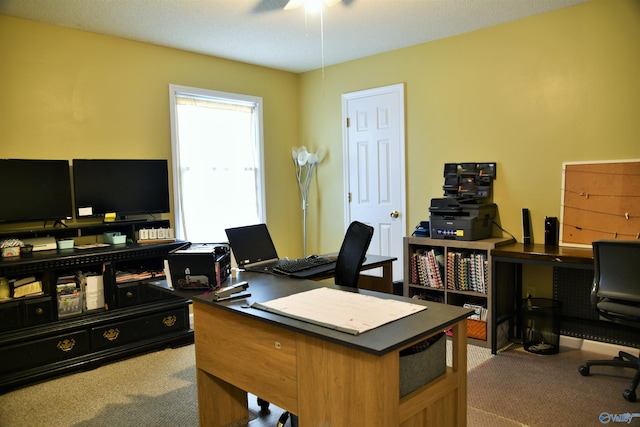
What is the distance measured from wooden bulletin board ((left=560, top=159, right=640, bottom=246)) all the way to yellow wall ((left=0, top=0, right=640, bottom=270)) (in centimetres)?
9

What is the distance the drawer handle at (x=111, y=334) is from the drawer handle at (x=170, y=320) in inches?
15.1

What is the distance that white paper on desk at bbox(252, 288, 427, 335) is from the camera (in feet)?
5.79

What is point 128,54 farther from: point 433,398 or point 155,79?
point 433,398

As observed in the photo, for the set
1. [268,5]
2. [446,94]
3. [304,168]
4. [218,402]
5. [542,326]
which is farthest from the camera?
[304,168]

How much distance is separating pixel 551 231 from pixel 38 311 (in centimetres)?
394

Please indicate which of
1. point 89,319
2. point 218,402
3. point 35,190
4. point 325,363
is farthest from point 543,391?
point 35,190

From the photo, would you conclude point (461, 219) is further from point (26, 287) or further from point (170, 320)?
point (26, 287)

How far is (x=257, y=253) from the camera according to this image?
303 cm

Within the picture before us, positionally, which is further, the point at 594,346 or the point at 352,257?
the point at 594,346

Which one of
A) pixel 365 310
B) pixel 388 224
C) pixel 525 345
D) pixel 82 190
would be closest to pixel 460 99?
pixel 388 224

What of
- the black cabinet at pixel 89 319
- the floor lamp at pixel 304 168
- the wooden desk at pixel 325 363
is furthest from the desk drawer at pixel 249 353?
the floor lamp at pixel 304 168

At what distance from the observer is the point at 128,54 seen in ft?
13.7

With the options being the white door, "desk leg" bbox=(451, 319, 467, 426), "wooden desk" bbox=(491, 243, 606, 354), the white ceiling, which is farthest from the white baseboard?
the white ceiling

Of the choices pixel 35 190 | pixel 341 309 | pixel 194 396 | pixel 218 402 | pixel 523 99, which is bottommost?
pixel 194 396
